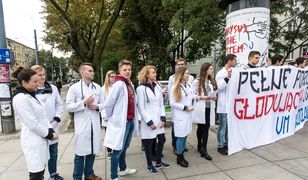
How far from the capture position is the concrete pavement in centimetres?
394

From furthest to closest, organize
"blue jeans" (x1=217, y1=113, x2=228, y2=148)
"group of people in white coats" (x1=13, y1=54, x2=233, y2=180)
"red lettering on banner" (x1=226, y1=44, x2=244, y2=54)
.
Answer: "red lettering on banner" (x1=226, y1=44, x2=244, y2=54), "blue jeans" (x1=217, y1=113, x2=228, y2=148), "group of people in white coats" (x1=13, y1=54, x2=233, y2=180)

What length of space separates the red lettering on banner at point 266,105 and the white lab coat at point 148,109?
158cm

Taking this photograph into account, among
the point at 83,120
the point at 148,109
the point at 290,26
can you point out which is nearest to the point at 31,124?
the point at 83,120

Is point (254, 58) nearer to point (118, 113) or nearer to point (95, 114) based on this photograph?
point (118, 113)

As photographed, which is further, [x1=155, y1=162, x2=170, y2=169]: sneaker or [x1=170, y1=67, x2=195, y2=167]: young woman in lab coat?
[x1=155, y1=162, x2=170, y2=169]: sneaker

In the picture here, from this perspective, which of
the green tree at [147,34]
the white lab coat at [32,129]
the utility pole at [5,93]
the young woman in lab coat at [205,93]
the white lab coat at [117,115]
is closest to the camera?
the white lab coat at [32,129]

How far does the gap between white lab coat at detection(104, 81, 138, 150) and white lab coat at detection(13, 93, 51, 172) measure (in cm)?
93

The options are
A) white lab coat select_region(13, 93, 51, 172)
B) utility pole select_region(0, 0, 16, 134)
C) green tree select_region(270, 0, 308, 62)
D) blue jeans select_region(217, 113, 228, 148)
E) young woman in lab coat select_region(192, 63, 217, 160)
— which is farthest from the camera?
green tree select_region(270, 0, 308, 62)

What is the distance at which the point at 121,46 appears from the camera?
1955 centimetres

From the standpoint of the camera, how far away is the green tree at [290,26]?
10398mm

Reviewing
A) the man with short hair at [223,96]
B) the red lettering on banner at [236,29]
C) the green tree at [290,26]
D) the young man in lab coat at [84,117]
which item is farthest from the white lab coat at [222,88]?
the green tree at [290,26]

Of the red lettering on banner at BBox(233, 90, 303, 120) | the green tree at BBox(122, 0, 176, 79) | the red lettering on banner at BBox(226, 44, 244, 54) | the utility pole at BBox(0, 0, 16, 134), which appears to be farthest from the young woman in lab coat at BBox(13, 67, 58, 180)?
the green tree at BBox(122, 0, 176, 79)

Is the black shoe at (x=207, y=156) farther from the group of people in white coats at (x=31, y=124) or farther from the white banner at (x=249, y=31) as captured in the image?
the group of people in white coats at (x=31, y=124)

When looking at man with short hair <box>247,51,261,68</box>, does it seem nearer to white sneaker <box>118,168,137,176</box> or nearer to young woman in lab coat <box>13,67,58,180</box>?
white sneaker <box>118,168,137,176</box>
